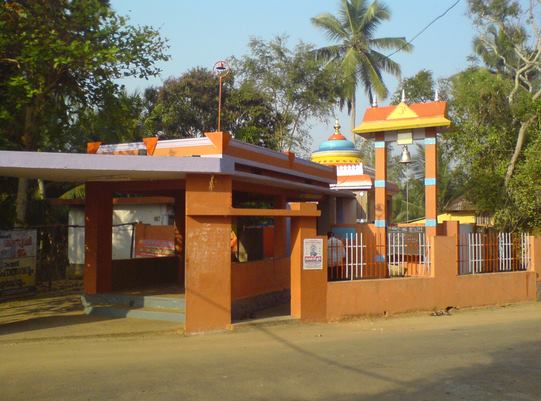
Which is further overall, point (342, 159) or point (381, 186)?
point (342, 159)

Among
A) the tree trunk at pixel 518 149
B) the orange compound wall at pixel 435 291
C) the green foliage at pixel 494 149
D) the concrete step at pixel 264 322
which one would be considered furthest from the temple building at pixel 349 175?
the concrete step at pixel 264 322

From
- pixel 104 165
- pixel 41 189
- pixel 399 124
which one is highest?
pixel 399 124

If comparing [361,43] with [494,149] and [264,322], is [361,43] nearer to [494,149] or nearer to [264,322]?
[494,149]

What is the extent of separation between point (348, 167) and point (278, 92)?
6153 millimetres

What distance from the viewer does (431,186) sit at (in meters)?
14.8

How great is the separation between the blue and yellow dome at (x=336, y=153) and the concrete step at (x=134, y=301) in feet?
36.3

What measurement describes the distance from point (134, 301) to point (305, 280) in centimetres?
376

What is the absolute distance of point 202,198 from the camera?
10.5 m

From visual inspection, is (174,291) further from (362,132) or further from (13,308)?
(362,132)

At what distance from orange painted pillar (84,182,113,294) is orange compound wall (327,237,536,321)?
17.3 feet

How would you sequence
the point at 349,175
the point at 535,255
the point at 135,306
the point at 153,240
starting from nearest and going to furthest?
the point at 135,306 → the point at 535,255 → the point at 153,240 → the point at 349,175

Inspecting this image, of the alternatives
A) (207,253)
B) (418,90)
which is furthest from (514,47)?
(207,253)

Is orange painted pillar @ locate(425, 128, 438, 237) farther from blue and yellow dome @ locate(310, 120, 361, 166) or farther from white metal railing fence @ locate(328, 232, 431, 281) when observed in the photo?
blue and yellow dome @ locate(310, 120, 361, 166)

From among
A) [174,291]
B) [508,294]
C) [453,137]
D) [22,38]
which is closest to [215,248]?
[174,291]
